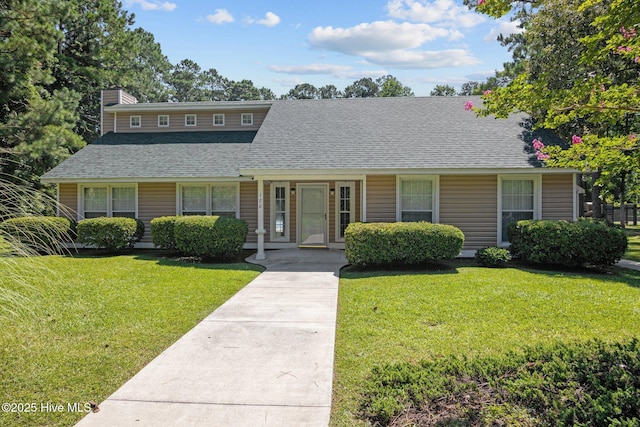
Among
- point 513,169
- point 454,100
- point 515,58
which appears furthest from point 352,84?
point 513,169

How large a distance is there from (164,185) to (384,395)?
11453 millimetres

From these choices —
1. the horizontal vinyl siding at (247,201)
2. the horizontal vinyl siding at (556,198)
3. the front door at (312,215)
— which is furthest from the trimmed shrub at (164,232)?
the horizontal vinyl siding at (556,198)

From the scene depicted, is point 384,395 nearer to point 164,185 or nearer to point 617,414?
point 617,414

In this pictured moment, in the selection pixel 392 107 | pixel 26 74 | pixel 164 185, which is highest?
pixel 26 74

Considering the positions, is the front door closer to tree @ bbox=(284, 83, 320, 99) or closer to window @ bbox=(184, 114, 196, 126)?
window @ bbox=(184, 114, 196, 126)

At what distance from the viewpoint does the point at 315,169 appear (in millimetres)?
10641

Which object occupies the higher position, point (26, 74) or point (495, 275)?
point (26, 74)

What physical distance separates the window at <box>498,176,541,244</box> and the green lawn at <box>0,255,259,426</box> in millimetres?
6889

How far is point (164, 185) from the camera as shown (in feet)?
43.3

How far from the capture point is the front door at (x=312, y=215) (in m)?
13.5

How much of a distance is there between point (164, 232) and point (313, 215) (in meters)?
4.63

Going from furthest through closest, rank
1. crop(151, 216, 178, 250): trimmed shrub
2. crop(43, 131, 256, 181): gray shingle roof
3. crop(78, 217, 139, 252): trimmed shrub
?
crop(43, 131, 256, 181): gray shingle roof
crop(78, 217, 139, 252): trimmed shrub
crop(151, 216, 178, 250): trimmed shrub

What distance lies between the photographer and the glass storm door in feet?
44.2

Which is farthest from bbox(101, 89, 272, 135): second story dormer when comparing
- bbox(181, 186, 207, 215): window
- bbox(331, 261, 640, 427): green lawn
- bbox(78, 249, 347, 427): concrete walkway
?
bbox(78, 249, 347, 427): concrete walkway
